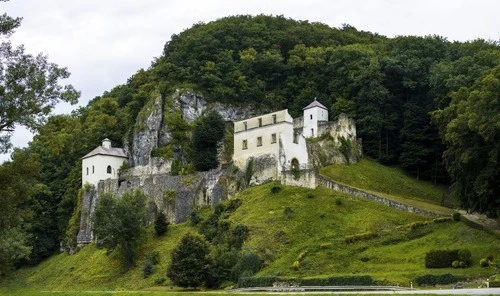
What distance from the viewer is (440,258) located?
52219mm

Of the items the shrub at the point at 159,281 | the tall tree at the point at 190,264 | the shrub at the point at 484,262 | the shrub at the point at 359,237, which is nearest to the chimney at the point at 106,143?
the shrub at the point at 159,281

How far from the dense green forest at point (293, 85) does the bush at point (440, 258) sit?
2656cm

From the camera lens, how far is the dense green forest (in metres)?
88.3

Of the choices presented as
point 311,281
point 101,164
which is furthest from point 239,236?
point 101,164

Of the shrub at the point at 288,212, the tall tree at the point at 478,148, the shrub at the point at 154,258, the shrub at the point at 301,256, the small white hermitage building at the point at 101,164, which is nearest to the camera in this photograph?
the tall tree at the point at 478,148

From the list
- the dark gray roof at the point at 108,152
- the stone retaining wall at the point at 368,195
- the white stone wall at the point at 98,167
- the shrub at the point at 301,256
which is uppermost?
the dark gray roof at the point at 108,152

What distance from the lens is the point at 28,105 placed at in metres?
39.0

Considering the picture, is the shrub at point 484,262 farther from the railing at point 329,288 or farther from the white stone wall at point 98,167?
the white stone wall at point 98,167

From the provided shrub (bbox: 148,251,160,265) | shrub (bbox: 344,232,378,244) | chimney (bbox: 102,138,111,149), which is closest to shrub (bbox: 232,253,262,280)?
shrub (bbox: 344,232,378,244)

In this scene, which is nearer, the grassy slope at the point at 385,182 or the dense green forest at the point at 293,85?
the grassy slope at the point at 385,182

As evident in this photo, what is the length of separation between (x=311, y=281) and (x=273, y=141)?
88.7 feet

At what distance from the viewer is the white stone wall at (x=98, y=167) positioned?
9388cm

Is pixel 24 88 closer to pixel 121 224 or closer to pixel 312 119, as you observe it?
pixel 121 224

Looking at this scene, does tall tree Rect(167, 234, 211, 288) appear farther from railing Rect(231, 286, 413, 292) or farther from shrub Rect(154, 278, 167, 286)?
railing Rect(231, 286, 413, 292)
